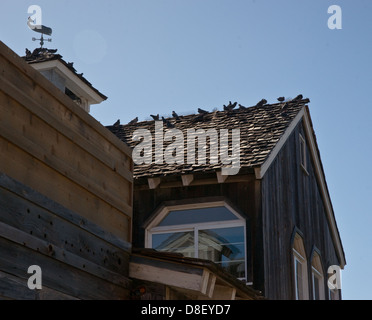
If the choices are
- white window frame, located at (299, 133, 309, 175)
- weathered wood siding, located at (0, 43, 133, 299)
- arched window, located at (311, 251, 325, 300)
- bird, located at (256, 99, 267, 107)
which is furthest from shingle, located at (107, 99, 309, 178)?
weathered wood siding, located at (0, 43, 133, 299)

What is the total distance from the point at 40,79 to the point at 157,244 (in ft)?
24.0

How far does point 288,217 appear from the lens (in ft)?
53.8

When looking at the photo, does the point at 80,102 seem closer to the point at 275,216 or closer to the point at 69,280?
the point at 275,216

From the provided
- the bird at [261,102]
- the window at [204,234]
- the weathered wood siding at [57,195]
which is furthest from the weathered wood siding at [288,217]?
the weathered wood siding at [57,195]

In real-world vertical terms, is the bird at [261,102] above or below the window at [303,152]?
above

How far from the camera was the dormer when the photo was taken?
1406cm

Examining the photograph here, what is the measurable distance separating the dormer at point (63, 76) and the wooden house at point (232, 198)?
1.61 metres

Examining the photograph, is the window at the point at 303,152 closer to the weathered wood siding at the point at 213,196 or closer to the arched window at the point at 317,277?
the arched window at the point at 317,277

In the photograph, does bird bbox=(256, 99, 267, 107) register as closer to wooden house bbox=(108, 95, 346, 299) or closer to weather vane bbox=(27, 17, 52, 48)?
wooden house bbox=(108, 95, 346, 299)

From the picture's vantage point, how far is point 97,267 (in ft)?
28.5

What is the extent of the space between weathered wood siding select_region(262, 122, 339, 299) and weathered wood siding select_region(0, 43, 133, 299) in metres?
5.56

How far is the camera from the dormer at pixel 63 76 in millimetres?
14062

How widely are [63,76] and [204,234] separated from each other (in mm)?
3992
